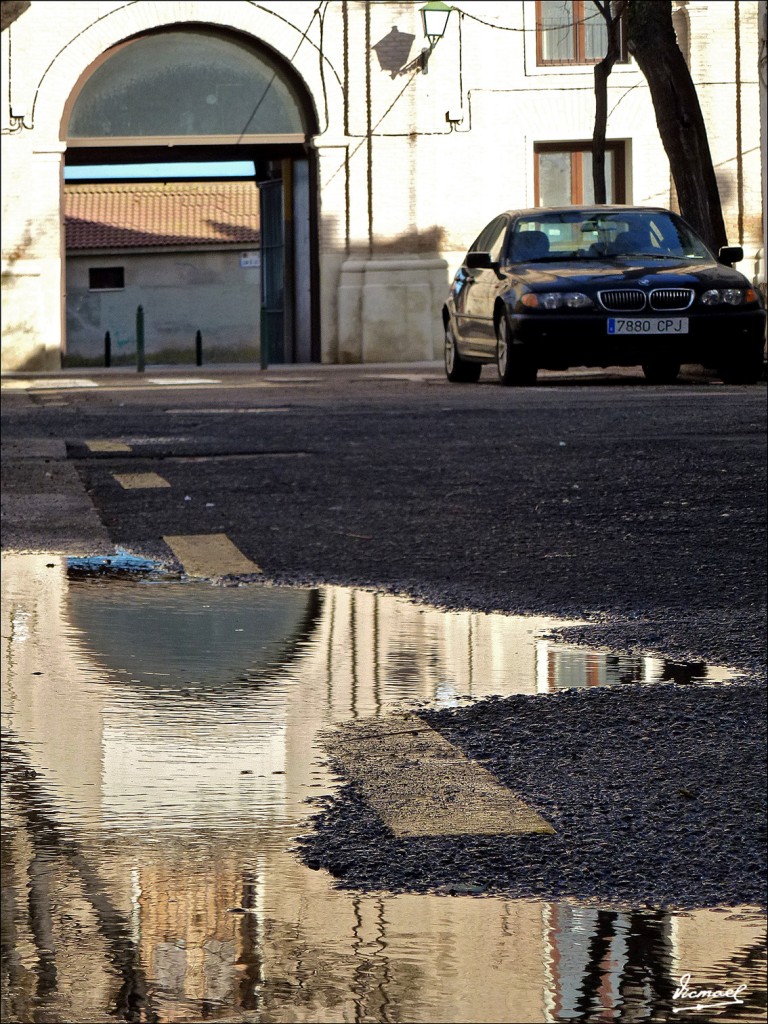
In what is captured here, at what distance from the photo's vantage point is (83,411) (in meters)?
15.4

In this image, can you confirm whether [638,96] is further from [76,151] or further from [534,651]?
[534,651]

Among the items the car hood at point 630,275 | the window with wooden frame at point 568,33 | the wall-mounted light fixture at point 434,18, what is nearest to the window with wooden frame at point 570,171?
the window with wooden frame at point 568,33

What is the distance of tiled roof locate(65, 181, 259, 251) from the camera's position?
56750mm

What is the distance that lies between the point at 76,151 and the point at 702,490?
2247 centimetres

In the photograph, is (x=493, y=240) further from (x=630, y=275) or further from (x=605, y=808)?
(x=605, y=808)

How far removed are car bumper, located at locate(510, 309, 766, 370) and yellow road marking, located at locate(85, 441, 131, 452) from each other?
18.2 ft

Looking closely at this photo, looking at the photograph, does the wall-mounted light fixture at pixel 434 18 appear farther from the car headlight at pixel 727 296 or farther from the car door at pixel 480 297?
the car headlight at pixel 727 296

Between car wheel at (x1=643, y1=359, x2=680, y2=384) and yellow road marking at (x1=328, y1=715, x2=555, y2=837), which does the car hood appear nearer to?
car wheel at (x1=643, y1=359, x2=680, y2=384)

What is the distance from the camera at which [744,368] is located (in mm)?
16984

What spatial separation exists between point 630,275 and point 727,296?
0.79 metres

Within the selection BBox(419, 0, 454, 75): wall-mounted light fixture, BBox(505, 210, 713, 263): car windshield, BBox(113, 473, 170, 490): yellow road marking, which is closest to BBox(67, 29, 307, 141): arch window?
BBox(419, 0, 454, 75): wall-mounted light fixture

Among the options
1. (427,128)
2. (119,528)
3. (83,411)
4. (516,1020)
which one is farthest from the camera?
(427,128)

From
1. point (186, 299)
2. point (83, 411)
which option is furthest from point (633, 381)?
point (186, 299)

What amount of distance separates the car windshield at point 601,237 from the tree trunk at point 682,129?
1.55 m
